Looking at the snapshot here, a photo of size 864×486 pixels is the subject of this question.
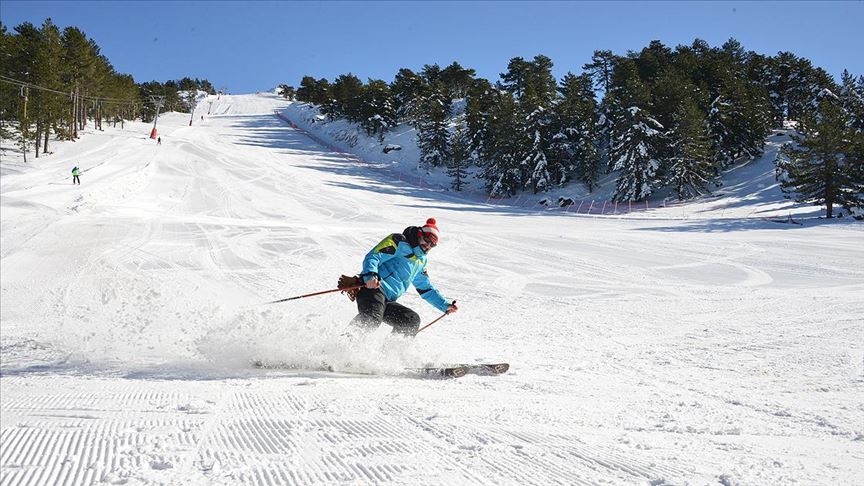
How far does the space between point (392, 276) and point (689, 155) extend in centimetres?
3211

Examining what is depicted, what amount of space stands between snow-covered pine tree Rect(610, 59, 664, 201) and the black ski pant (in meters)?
32.2

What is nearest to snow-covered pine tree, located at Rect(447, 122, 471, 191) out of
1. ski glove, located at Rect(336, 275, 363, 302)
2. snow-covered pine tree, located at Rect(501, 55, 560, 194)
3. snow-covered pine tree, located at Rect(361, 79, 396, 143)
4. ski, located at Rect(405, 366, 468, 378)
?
snow-covered pine tree, located at Rect(501, 55, 560, 194)

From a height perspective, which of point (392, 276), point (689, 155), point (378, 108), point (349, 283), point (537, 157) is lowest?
point (349, 283)

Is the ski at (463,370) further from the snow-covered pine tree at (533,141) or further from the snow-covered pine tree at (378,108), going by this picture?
the snow-covered pine tree at (378,108)

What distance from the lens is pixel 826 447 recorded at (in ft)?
11.3

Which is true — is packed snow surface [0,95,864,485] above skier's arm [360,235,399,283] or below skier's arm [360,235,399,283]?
below

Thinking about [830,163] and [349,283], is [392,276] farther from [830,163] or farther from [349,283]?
[830,163]

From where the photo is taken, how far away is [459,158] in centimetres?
4372

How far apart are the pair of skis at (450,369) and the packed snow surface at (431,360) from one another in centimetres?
9

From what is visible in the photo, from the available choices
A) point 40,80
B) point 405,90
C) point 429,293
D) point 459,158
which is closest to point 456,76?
point 405,90

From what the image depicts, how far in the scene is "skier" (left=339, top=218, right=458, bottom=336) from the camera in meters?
5.31

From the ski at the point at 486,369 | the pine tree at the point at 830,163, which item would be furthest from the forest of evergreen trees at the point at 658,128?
the ski at the point at 486,369

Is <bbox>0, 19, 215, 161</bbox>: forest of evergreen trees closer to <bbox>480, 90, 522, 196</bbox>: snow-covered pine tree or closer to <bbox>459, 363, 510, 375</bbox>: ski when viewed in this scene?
<bbox>480, 90, 522, 196</bbox>: snow-covered pine tree

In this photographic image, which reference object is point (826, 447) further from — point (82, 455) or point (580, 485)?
point (82, 455)
